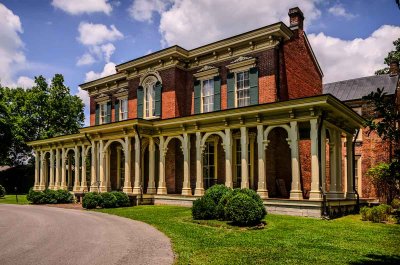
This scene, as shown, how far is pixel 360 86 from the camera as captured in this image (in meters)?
29.0

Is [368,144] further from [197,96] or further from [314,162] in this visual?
[197,96]

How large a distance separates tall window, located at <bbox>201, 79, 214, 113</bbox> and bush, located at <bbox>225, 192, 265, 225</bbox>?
10207 millimetres

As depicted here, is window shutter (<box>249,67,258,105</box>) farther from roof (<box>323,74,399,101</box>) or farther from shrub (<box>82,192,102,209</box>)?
roof (<box>323,74,399,101</box>)

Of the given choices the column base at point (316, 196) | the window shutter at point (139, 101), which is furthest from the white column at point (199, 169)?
the window shutter at point (139, 101)

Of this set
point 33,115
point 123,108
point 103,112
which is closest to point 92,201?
point 123,108

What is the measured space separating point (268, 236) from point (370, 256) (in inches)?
117

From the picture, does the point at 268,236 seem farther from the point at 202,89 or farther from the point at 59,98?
the point at 59,98

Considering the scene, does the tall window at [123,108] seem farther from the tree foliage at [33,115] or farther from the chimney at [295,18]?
the tree foliage at [33,115]

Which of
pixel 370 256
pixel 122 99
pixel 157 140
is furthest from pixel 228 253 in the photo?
pixel 122 99

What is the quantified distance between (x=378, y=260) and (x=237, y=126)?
10.6 m

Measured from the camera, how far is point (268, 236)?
10664 mm

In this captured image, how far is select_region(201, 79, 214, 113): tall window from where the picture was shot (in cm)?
2223

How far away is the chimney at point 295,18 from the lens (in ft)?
71.3

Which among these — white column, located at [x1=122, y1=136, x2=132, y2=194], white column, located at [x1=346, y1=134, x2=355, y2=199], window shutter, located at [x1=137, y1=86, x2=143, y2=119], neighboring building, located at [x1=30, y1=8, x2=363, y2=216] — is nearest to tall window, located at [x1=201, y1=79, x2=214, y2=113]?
neighboring building, located at [x1=30, y1=8, x2=363, y2=216]
